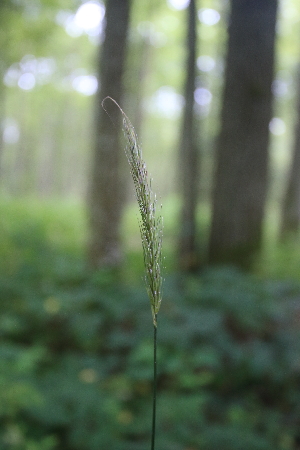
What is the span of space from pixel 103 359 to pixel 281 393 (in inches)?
64.7

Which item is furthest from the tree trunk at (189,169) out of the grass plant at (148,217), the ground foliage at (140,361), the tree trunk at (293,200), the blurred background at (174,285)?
the grass plant at (148,217)

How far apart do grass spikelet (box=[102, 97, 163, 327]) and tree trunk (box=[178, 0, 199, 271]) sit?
5.23 metres

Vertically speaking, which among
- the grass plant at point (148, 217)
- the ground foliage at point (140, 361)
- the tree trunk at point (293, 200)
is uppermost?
the grass plant at point (148, 217)

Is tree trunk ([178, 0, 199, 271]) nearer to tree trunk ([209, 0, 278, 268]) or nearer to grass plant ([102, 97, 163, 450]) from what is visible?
tree trunk ([209, 0, 278, 268])

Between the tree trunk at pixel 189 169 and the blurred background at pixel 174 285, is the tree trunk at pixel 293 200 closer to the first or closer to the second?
the blurred background at pixel 174 285

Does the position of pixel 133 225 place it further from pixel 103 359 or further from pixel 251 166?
pixel 103 359

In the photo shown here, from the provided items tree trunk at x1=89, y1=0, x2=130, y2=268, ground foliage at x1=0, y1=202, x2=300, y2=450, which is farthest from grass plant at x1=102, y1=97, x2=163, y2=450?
tree trunk at x1=89, y1=0, x2=130, y2=268

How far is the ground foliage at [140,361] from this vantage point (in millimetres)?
2846

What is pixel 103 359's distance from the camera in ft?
12.8

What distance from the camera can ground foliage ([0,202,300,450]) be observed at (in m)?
2.85

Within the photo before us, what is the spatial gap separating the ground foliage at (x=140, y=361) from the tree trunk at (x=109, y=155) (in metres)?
0.67

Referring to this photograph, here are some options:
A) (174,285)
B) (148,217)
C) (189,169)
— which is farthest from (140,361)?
(189,169)

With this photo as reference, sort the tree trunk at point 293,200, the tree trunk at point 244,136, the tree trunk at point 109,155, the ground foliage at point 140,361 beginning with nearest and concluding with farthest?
the ground foliage at point 140,361 < the tree trunk at point 109,155 < the tree trunk at point 244,136 < the tree trunk at point 293,200

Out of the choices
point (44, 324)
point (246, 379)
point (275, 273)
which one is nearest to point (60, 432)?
point (44, 324)
